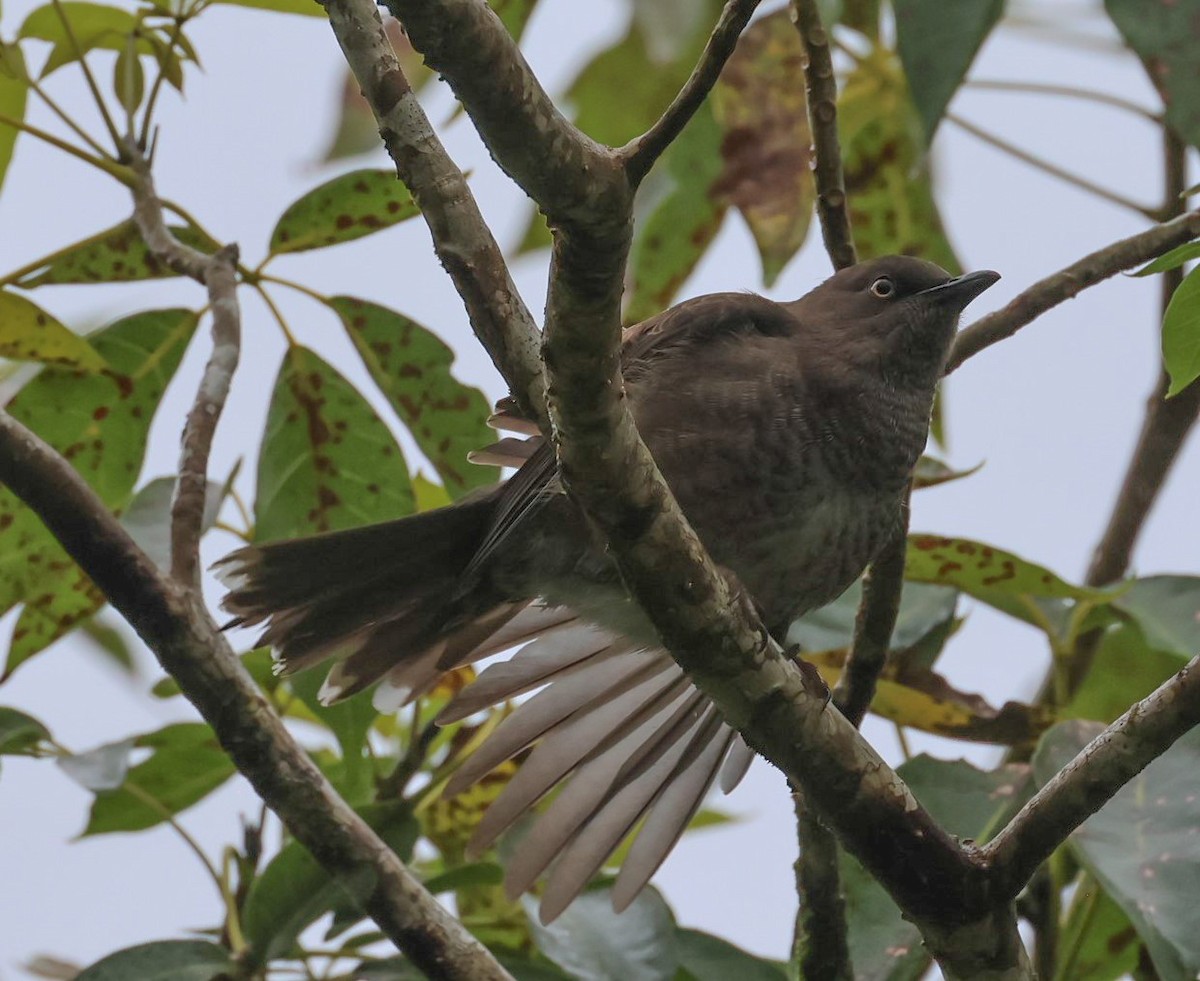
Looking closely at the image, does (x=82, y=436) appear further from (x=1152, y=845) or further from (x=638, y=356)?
(x=1152, y=845)

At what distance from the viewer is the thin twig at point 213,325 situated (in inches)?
129

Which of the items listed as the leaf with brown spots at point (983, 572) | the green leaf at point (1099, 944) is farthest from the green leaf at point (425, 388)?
the green leaf at point (1099, 944)

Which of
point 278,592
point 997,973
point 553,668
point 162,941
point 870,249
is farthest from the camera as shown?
point 870,249

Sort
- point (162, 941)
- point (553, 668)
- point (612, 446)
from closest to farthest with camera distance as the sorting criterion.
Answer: point (612, 446) < point (162, 941) < point (553, 668)

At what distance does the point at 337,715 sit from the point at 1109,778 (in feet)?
5.42

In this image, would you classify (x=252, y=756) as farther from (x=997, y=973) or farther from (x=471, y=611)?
(x=997, y=973)

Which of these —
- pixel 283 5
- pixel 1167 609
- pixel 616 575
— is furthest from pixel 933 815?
pixel 283 5

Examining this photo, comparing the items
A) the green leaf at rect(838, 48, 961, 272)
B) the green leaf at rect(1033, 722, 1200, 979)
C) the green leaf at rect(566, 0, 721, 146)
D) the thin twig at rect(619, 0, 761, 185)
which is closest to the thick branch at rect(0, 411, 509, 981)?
the green leaf at rect(1033, 722, 1200, 979)

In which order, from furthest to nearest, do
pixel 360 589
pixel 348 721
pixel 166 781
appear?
1. pixel 360 589
2. pixel 166 781
3. pixel 348 721

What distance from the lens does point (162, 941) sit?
334cm

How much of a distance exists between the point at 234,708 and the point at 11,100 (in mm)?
1511

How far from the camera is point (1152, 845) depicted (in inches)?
120

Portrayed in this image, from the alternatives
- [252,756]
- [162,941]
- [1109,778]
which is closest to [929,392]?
[1109,778]

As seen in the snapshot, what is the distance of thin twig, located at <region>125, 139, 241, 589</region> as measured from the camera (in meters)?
3.28
